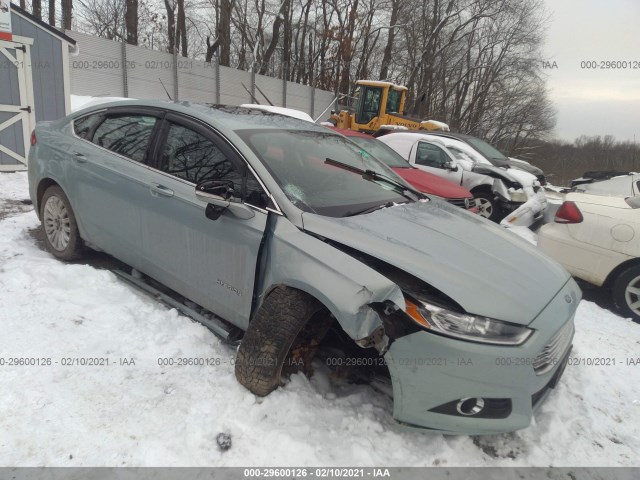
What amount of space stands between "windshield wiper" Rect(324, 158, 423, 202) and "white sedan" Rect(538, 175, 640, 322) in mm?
1960

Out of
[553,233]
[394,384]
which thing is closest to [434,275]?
[394,384]

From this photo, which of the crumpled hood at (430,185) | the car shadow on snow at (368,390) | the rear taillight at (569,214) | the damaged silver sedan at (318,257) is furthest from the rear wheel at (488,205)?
the car shadow on snow at (368,390)

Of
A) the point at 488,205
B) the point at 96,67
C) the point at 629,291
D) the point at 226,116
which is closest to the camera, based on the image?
the point at 226,116

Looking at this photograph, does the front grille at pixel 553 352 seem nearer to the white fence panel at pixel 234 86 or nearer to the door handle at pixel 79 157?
the door handle at pixel 79 157

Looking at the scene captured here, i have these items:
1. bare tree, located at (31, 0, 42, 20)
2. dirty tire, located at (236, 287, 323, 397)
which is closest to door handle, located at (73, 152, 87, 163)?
dirty tire, located at (236, 287, 323, 397)

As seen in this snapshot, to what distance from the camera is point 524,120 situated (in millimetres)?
35750

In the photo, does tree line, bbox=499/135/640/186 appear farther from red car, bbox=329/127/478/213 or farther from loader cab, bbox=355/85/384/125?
red car, bbox=329/127/478/213

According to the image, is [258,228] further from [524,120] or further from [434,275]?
[524,120]

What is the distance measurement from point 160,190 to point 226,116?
0.71 metres

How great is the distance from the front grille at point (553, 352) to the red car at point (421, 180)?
406cm

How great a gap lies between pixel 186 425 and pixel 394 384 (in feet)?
3.50

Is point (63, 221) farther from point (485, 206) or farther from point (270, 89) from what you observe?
point (270, 89)

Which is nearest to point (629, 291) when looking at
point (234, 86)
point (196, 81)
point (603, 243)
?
point (603, 243)

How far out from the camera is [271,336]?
88.6 inches
